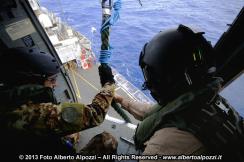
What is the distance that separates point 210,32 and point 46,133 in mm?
41520

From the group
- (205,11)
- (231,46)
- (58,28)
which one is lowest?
(205,11)

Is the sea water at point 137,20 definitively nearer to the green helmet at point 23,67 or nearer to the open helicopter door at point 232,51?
the open helicopter door at point 232,51

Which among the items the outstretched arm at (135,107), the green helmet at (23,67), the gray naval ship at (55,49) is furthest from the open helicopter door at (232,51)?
the green helmet at (23,67)

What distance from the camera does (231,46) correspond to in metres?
2.79

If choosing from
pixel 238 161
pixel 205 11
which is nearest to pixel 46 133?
pixel 238 161

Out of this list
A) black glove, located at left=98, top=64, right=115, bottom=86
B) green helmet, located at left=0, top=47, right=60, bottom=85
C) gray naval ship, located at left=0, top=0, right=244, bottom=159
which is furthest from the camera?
gray naval ship, located at left=0, top=0, right=244, bottom=159

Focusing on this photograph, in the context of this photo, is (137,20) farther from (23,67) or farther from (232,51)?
(23,67)

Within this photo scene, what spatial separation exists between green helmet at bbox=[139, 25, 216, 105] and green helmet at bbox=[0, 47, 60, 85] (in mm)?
1297

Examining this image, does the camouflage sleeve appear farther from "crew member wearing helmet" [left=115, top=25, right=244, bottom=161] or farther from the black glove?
"crew member wearing helmet" [left=115, top=25, right=244, bottom=161]

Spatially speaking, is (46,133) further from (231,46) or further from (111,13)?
(231,46)

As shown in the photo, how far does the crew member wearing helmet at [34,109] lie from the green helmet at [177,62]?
88 cm

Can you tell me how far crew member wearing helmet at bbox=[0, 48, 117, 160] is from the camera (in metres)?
2.18

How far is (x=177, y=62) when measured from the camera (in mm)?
1634

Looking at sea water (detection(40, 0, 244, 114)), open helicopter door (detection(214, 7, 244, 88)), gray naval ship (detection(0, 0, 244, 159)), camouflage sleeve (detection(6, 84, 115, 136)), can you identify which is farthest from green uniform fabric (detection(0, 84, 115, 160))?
sea water (detection(40, 0, 244, 114))
